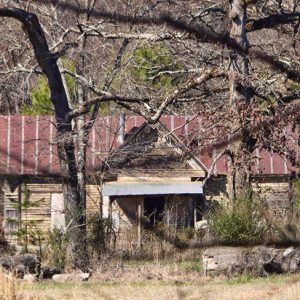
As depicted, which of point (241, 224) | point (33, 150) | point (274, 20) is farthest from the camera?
point (33, 150)

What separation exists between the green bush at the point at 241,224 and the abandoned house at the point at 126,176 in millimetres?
4243

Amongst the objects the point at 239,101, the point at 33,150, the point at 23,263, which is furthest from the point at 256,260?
the point at 33,150

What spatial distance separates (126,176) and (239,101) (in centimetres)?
823

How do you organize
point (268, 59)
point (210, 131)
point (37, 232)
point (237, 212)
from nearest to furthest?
point (268, 59)
point (237, 212)
point (210, 131)
point (37, 232)

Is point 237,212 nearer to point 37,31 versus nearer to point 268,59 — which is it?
point 37,31

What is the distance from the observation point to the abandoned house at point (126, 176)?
838 inches

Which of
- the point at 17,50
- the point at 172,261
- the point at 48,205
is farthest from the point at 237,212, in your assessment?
the point at 48,205

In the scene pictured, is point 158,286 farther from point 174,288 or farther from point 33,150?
point 33,150

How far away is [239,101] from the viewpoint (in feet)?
53.8

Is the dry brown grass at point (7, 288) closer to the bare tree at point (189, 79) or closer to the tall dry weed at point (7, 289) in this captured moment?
the tall dry weed at point (7, 289)

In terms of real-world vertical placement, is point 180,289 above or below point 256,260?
below

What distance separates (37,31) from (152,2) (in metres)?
2.46

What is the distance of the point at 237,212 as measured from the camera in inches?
611

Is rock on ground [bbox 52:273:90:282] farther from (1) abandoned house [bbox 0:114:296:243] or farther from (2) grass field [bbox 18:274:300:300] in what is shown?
(1) abandoned house [bbox 0:114:296:243]
